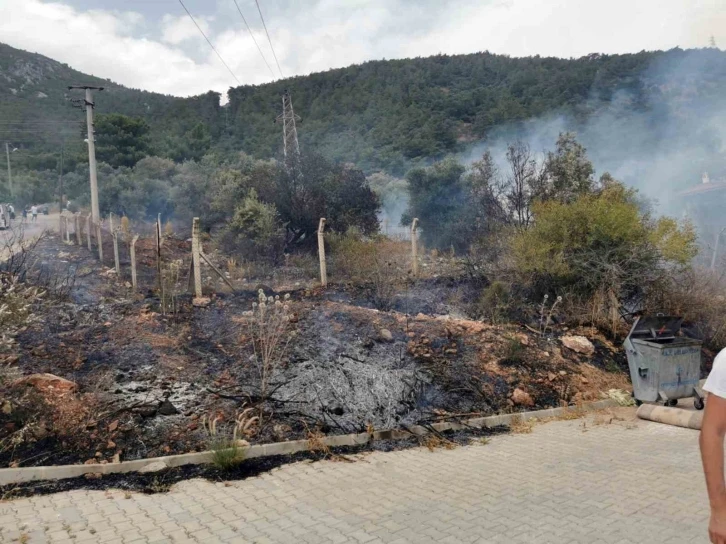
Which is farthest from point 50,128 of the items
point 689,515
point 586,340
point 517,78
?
point 689,515

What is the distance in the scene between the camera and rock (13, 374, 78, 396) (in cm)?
546

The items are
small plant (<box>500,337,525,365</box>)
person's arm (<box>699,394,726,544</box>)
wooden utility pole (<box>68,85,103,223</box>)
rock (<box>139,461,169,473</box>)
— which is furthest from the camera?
wooden utility pole (<box>68,85,103,223</box>)

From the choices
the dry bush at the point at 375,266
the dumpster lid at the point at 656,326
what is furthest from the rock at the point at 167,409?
the dumpster lid at the point at 656,326

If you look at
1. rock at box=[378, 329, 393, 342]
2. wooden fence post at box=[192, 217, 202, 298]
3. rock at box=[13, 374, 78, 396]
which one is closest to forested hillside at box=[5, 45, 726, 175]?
wooden fence post at box=[192, 217, 202, 298]

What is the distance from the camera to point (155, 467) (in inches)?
181

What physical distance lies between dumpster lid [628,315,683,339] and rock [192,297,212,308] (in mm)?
7032

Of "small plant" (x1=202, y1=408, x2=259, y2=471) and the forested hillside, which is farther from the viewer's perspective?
the forested hillside

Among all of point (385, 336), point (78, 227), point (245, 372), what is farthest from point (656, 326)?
point (78, 227)

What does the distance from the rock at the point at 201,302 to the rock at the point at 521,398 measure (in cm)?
538

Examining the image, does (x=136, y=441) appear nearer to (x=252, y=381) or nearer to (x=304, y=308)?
(x=252, y=381)

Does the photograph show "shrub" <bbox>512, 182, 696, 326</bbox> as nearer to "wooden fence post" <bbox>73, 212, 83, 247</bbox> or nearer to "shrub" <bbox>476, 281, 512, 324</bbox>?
"shrub" <bbox>476, 281, 512, 324</bbox>

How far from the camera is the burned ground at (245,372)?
16.6 feet

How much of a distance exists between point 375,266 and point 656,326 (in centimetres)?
562

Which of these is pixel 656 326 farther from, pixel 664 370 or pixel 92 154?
pixel 92 154
